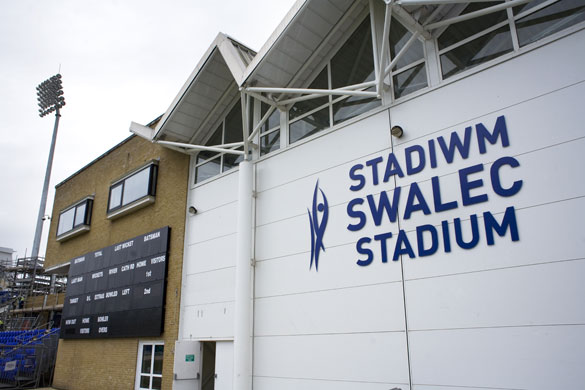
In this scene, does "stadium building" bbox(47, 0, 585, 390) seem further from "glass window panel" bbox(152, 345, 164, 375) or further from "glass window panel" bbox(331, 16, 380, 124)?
"glass window panel" bbox(152, 345, 164, 375)

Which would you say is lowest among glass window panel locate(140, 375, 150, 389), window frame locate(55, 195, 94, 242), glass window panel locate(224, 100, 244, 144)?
glass window panel locate(140, 375, 150, 389)

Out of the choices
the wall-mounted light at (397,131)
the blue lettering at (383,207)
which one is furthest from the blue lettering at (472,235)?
the wall-mounted light at (397,131)

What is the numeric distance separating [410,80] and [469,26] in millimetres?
1327

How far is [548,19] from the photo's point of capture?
259 inches

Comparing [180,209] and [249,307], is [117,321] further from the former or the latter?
[249,307]

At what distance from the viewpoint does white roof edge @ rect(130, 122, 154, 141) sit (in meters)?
13.2

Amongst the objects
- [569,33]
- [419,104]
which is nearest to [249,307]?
[419,104]

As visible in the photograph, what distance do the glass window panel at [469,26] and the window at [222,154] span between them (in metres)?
5.92

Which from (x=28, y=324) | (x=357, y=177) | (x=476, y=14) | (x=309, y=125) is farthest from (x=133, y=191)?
(x=28, y=324)

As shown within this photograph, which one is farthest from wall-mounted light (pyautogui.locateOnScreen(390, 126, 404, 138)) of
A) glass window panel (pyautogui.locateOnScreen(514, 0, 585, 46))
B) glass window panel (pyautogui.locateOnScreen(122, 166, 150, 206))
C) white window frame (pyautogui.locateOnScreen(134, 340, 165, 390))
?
glass window panel (pyautogui.locateOnScreen(122, 166, 150, 206))

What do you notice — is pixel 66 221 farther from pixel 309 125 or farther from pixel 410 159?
pixel 410 159

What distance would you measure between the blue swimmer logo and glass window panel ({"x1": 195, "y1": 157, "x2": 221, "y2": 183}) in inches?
168

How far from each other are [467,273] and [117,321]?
442 inches

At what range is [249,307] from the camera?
9.45 meters
